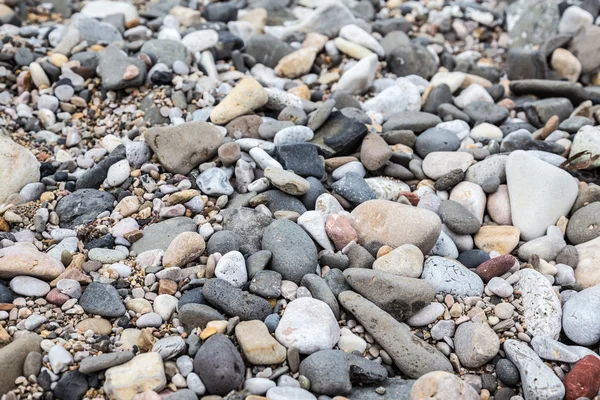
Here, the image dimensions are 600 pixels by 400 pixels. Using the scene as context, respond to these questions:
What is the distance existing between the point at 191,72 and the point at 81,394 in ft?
9.81

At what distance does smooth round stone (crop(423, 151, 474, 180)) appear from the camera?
3.88 metres

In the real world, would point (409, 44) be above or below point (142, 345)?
above

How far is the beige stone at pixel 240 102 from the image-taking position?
4090 millimetres

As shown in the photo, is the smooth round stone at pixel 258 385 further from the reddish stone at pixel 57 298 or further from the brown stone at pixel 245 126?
the brown stone at pixel 245 126

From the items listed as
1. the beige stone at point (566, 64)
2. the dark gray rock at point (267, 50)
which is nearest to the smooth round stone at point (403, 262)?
the dark gray rock at point (267, 50)

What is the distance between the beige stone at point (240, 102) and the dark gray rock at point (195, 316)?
1719 millimetres

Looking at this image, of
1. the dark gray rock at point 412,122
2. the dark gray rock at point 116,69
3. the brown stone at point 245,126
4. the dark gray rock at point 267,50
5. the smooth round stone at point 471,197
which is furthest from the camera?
the dark gray rock at point 267,50

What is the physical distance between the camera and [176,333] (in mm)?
2736

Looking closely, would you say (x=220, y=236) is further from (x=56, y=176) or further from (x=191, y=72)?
(x=191, y=72)

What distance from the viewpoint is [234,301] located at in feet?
9.16

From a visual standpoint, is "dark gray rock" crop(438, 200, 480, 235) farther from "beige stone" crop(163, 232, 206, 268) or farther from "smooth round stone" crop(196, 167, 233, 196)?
"beige stone" crop(163, 232, 206, 268)

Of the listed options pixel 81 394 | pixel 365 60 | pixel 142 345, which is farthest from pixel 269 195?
pixel 365 60

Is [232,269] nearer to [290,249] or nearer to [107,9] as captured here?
[290,249]

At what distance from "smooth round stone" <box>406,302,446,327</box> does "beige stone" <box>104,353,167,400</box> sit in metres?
1.26
